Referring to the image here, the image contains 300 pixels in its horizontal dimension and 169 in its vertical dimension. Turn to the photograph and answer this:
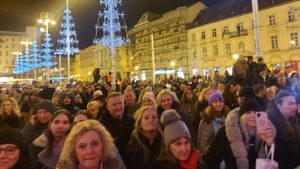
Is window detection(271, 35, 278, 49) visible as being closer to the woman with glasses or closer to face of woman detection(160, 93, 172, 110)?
face of woman detection(160, 93, 172, 110)

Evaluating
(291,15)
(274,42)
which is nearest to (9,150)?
(291,15)

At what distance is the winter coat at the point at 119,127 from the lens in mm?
5354

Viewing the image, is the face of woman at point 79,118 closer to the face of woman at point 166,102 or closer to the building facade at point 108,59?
the face of woman at point 166,102

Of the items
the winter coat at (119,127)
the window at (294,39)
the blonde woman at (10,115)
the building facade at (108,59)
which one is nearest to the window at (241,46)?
the window at (294,39)

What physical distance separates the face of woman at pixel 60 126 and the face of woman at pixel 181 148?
69.3 inches

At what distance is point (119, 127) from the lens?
559 centimetres

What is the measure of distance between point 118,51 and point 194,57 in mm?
31399

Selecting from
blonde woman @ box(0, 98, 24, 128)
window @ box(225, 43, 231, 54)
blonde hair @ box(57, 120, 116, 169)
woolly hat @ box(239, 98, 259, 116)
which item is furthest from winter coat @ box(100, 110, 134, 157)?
window @ box(225, 43, 231, 54)

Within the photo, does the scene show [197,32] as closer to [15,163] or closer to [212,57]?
[212,57]

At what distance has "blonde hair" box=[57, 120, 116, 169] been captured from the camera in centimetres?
315

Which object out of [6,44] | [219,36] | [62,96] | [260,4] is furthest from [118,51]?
[62,96]

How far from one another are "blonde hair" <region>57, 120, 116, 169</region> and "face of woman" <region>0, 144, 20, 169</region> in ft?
1.67

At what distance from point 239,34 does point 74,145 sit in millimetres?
51552

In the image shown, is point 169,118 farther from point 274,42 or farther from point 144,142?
point 274,42
